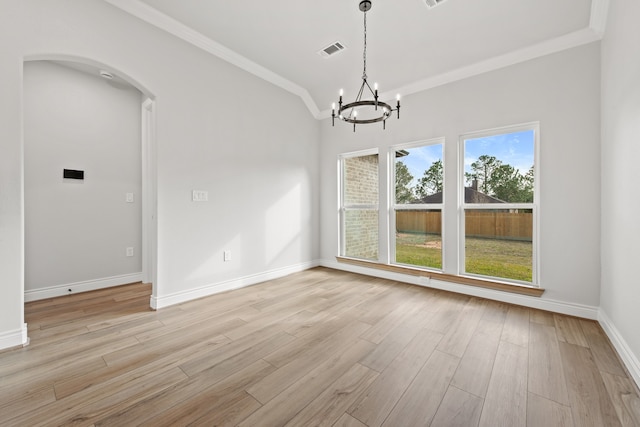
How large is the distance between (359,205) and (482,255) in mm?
1966

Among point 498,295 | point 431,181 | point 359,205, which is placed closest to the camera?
point 498,295

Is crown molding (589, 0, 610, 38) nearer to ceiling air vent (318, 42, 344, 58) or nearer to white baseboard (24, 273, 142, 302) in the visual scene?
ceiling air vent (318, 42, 344, 58)

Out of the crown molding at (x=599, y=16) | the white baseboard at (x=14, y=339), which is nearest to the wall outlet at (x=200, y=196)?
the white baseboard at (x=14, y=339)

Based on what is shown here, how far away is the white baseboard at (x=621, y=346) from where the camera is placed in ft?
5.65

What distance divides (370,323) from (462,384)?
99 cm

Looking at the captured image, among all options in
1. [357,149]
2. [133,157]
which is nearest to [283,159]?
[357,149]

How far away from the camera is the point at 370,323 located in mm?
2576

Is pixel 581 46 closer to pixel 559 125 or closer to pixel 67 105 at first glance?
pixel 559 125

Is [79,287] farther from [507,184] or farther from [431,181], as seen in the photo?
[507,184]

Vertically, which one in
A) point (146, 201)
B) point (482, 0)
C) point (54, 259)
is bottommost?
point (54, 259)

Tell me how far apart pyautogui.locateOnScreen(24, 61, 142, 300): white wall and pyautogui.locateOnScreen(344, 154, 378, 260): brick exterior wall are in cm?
335

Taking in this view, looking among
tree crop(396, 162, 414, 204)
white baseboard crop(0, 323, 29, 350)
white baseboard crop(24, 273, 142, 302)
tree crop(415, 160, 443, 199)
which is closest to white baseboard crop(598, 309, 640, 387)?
tree crop(415, 160, 443, 199)

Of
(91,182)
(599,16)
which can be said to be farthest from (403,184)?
(91,182)

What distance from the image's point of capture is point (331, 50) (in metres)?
3.44
